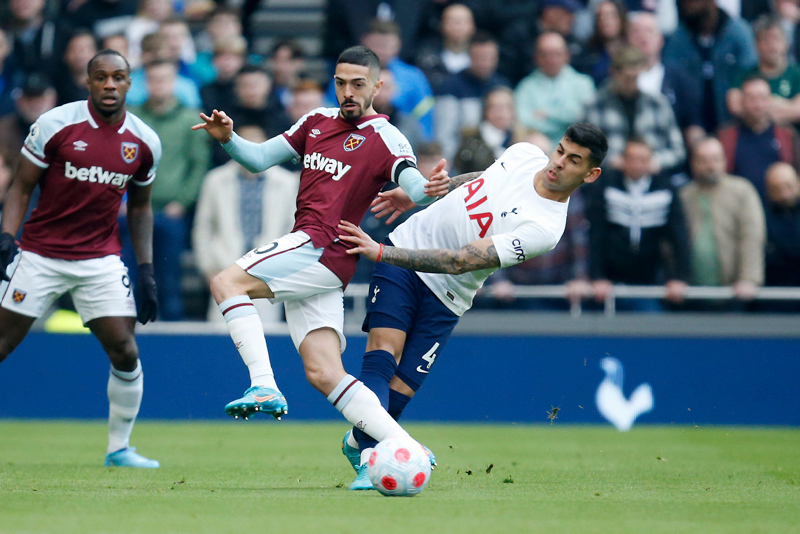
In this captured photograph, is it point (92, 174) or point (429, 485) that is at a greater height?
point (92, 174)

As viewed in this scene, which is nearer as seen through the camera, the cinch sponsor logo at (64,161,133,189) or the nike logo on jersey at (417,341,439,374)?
the nike logo on jersey at (417,341,439,374)

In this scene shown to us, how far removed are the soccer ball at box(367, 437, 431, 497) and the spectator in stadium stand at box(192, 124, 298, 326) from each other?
5.58 meters

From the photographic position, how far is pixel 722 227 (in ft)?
37.7

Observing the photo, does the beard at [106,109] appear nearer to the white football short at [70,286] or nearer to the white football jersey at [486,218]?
the white football short at [70,286]

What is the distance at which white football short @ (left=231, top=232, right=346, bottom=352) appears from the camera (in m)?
6.23

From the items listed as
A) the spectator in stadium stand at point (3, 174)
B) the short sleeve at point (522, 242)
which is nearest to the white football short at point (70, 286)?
the short sleeve at point (522, 242)

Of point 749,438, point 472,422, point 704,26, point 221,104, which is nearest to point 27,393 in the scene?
point 221,104

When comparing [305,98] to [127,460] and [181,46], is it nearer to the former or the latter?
[181,46]

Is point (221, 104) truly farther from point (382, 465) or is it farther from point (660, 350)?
point (382, 465)

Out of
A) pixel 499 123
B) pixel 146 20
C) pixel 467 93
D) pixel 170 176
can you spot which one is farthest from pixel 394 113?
pixel 146 20

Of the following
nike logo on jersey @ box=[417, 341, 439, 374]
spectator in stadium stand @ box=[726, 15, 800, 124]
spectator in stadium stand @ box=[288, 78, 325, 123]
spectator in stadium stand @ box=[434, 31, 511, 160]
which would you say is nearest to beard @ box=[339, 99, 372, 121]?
nike logo on jersey @ box=[417, 341, 439, 374]

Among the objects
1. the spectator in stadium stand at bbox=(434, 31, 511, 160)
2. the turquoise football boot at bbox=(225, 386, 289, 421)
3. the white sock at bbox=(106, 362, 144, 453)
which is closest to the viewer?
the turquoise football boot at bbox=(225, 386, 289, 421)

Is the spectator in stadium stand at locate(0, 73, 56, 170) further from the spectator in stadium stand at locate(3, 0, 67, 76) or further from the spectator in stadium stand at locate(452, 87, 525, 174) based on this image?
the spectator in stadium stand at locate(452, 87, 525, 174)

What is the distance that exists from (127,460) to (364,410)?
2.43 metres
